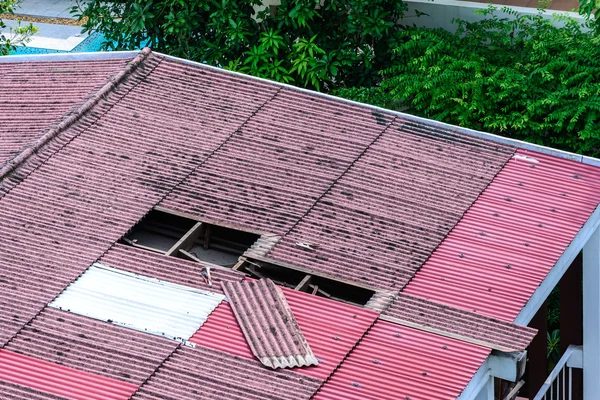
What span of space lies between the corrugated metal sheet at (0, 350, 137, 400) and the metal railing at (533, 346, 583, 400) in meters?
8.08

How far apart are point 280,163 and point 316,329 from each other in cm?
433

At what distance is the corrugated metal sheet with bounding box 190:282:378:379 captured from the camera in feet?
43.9

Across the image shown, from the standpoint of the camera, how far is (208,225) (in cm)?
1623

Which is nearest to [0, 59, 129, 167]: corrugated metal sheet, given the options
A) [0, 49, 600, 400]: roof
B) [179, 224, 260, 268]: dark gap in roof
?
[0, 49, 600, 400]: roof

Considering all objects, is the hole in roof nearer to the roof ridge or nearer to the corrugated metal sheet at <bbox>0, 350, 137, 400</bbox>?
the roof ridge

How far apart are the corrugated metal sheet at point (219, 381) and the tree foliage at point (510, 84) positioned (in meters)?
10.0

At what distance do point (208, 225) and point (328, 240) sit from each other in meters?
2.02

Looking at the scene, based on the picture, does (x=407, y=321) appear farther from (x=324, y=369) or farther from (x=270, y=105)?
(x=270, y=105)

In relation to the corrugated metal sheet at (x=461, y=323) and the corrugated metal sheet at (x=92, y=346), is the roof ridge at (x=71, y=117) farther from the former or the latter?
the corrugated metal sheet at (x=461, y=323)

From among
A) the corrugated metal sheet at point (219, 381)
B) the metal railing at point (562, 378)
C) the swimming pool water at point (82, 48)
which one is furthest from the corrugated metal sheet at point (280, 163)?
the swimming pool water at point (82, 48)

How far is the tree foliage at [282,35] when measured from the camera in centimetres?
2341

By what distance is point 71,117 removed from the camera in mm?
18312

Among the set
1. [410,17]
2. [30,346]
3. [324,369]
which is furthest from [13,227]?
[410,17]

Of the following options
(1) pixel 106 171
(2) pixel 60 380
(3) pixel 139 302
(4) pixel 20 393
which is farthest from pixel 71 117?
(4) pixel 20 393
